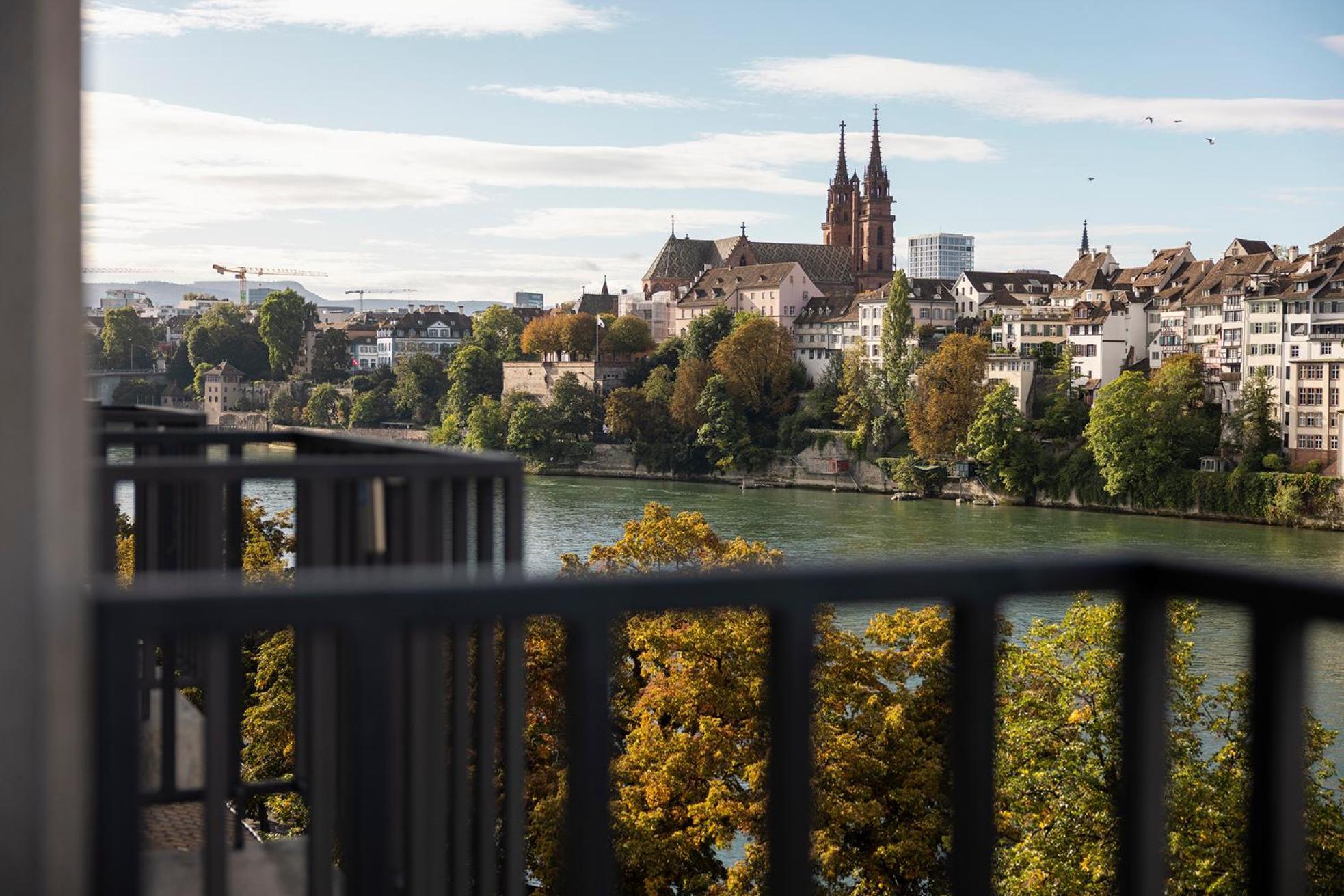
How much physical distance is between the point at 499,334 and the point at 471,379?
11863 millimetres

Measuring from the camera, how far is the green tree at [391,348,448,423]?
9138cm

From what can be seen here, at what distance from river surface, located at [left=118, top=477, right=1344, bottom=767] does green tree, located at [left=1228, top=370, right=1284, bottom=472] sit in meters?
3.83

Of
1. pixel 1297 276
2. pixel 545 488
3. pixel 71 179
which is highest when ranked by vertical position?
pixel 1297 276

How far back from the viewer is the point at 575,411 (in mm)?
76875

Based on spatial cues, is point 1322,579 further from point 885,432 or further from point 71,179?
point 885,432

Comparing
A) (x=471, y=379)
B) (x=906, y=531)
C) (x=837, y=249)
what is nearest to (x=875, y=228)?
(x=837, y=249)

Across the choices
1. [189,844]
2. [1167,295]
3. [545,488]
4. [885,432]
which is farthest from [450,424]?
[189,844]

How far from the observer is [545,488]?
63250 millimetres

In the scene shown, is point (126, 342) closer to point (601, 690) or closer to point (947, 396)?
point (947, 396)

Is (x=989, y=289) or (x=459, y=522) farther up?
(x=989, y=289)

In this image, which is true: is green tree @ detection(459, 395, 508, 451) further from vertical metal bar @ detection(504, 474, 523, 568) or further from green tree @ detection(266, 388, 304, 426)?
vertical metal bar @ detection(504, 474, 523, 568)

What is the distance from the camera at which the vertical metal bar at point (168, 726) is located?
10.3 feet

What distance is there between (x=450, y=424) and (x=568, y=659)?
265ft

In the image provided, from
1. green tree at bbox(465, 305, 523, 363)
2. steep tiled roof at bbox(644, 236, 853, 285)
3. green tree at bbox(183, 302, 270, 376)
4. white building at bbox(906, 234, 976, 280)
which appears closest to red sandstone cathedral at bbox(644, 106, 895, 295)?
steep tiled roof at bbox(644, 236, 853, 285)
